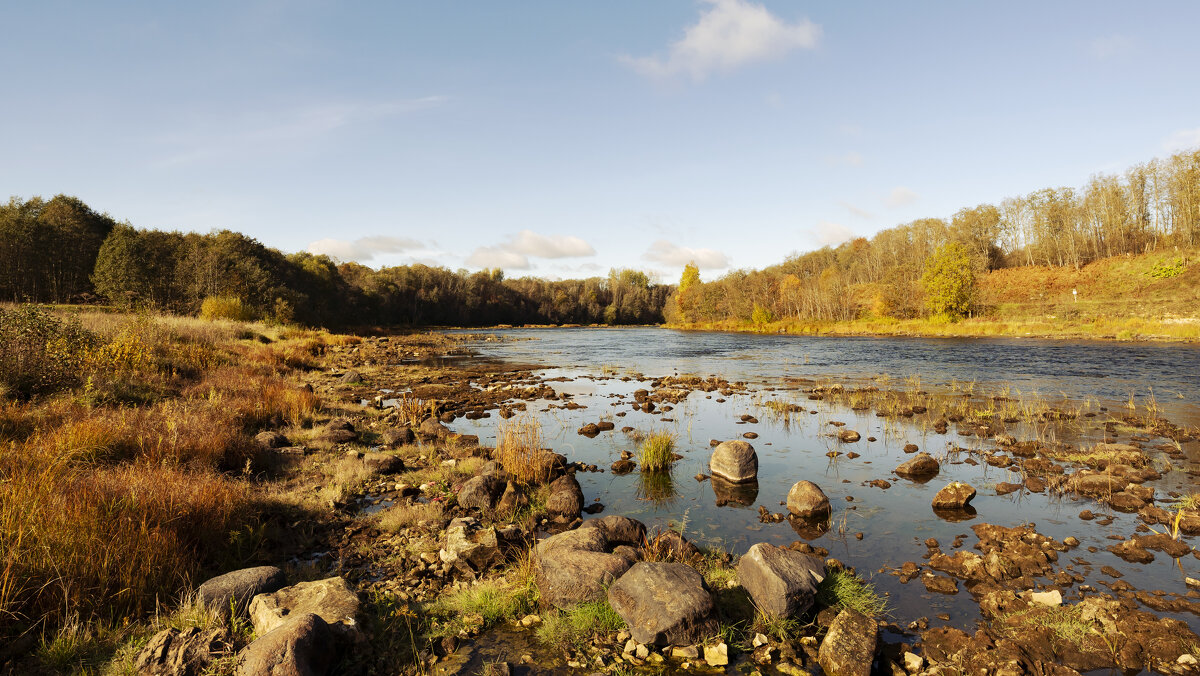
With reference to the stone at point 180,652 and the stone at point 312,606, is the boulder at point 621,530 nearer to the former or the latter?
the stone at point 312,606

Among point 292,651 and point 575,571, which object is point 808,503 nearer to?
point 575,571

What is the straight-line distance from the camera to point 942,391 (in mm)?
21469

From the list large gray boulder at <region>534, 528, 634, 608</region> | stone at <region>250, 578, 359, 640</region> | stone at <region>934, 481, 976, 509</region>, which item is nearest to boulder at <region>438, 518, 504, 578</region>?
large gray boulder at <region>534, 528, 634, 608</region>

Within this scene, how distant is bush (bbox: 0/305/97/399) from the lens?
36.4 ft

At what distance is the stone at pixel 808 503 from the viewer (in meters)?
8.77

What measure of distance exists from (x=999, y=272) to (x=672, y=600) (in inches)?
3896

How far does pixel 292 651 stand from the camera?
4.14m

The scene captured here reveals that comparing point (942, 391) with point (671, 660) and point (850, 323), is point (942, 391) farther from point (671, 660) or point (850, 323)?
point (850, 323)

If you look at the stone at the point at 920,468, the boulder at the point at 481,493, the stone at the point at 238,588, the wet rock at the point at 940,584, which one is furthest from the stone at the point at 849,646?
the stone at the point at 920,468

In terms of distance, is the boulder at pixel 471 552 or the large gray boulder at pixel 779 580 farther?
the boulder at pixel 471 552

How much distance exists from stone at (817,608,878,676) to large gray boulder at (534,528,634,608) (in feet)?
7.48

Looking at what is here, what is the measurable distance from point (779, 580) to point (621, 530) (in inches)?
99.0

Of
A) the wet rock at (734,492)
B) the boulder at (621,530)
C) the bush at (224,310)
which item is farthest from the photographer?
the bush at (224,310)

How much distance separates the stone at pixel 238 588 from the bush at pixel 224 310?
133 ft
